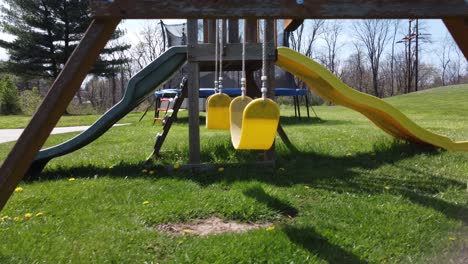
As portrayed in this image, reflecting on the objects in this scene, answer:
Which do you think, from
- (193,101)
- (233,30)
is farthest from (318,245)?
(233,30)

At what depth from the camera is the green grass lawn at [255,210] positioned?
2.38 m

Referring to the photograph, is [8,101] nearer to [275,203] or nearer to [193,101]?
[193,101]

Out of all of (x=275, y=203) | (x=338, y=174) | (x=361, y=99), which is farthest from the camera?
(x=361, y=99)

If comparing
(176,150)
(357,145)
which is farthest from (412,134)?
(176,150)

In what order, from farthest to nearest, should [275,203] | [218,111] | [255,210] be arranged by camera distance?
1. [218,111]
2. [275,203]
3. [255,210]

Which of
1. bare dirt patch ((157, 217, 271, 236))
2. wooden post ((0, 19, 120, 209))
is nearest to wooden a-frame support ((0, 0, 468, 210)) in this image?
wooden post ((0, 19, 120, 209))

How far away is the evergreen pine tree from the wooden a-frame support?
25.4 m

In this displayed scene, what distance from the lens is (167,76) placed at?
4.88m

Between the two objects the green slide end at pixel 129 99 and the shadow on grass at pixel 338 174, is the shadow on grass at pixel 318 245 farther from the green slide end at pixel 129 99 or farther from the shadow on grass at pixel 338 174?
the green slide end at pixel 129 99

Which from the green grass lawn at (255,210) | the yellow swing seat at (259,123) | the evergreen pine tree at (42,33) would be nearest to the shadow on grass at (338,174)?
the green grass lawn at (255,210)

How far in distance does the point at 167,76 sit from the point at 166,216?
2311 millimetres

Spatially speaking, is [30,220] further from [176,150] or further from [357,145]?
[357,145]

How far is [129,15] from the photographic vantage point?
6.35 ft

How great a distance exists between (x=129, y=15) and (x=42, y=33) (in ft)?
88.4
